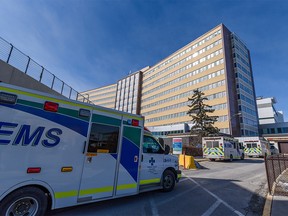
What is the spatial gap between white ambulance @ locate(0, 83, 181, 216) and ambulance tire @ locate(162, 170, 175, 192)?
1.07 metres

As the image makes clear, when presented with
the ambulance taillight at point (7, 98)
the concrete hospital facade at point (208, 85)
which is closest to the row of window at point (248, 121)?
the concrete hospital facade at point (208, 85)

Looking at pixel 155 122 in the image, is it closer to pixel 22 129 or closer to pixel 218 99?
pixel 218 99

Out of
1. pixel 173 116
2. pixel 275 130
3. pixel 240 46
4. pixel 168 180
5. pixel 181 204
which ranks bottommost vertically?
pixel 181 204

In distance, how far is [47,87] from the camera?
1418 centimetres

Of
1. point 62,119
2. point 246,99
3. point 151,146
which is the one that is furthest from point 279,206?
point 246,99

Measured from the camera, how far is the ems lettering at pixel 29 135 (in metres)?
3.42

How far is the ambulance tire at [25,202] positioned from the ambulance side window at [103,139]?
1.40 m

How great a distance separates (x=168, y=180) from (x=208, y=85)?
51.0 m

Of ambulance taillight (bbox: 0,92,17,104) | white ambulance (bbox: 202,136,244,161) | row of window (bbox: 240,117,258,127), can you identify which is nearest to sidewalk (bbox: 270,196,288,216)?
ambulance taillight (bbox: 0,92,17,104)

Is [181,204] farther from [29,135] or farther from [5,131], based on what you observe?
[5,131]

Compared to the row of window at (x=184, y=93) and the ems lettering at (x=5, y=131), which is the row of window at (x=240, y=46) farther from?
the ems lettering at (x=5, y=131)

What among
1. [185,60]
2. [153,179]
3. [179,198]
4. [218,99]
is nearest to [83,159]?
[153,179]

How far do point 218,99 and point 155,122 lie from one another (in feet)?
88.1

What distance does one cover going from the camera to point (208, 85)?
53344 mm
